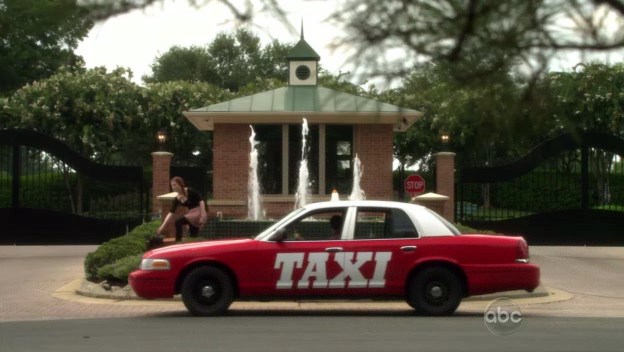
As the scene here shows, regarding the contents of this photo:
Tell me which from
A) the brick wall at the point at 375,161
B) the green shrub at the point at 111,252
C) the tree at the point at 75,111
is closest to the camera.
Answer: the green shrub at the point at 111,252

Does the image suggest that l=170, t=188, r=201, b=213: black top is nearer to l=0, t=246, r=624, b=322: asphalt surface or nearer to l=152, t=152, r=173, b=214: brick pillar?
l=0, t=246, r=624, b=322: asphalt surface

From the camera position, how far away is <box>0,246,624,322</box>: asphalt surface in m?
16.2

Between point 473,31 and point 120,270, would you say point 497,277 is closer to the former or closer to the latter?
point 120,270

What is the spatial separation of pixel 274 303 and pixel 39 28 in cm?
1262

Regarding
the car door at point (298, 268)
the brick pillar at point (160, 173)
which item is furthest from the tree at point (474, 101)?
the brick pillar at point (160, 173)

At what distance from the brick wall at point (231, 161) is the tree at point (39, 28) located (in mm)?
26567

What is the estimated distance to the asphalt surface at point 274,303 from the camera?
639 inches

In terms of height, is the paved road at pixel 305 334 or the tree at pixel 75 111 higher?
the tree at pixel 75 111

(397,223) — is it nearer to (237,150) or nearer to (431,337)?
(431,337)

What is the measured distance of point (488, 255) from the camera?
1509cm

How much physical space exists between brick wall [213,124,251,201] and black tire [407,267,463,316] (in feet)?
57.8

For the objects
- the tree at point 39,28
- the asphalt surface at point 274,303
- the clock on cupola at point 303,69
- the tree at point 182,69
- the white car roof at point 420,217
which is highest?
the tree at point 182,69

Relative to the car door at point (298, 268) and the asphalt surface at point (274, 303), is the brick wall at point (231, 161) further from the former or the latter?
the car door at point (298, 268)

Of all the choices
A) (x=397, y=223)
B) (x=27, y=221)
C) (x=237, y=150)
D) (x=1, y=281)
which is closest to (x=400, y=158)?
(x=237, y=150)
